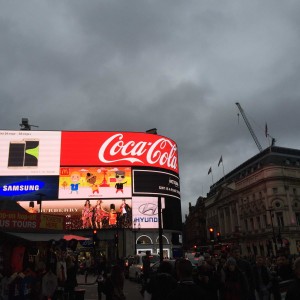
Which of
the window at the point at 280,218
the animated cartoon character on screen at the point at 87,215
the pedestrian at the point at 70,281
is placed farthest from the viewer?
the window at the point at 280,218

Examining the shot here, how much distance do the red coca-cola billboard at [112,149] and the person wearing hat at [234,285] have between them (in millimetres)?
55741

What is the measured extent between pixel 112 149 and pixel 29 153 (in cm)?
1387

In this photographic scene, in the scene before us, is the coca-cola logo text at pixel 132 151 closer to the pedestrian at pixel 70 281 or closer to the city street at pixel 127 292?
the city street at pixel 127 292

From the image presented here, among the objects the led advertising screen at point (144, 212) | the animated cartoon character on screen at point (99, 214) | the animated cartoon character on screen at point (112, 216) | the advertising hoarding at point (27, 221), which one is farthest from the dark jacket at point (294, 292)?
the led advertising screen at point (144, 212)

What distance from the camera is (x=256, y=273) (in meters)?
11.5

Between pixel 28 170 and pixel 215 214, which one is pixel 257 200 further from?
pixel 28 170

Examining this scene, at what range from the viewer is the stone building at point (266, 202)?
273 feet

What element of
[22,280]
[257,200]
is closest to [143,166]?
[257,200]

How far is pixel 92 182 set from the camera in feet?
207

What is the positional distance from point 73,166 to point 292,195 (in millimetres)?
50690

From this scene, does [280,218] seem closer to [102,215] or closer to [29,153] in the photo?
[102,215]

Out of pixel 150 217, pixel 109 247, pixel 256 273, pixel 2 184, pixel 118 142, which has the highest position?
pixel 118 142

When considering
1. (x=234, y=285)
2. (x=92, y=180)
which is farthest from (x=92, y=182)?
(x=234, y=285)

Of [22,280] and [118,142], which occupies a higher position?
[118,142]
